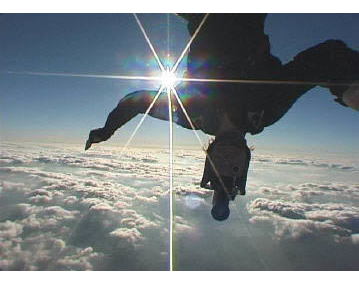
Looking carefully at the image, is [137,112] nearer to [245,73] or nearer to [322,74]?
[245,73]

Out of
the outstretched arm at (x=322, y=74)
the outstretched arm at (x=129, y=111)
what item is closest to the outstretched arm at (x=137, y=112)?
the outstretched arm at (x=129, y=111)

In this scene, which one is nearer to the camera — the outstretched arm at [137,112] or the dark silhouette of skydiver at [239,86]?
the dark silhouette of skydiver at [239,86]

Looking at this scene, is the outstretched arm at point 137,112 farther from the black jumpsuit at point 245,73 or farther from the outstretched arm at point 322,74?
the outstretched arm at point 322,74

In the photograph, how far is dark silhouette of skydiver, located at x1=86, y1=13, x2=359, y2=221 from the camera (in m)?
2.98

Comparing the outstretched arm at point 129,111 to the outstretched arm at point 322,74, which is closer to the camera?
the outstretched arm at point 322,74

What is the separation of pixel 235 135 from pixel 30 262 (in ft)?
518

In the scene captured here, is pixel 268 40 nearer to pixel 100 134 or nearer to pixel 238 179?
pixel 238 179

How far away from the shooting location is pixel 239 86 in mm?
3113

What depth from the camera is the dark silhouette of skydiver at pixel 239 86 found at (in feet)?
9.78

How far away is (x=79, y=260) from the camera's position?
145750mm

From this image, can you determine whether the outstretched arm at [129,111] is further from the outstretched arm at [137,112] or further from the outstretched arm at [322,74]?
the outstretched arm at [322,74]

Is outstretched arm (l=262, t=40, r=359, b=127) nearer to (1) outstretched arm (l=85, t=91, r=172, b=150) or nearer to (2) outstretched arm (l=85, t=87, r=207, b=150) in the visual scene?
(2) outstretched arm (l=85, t=87, r=207, b=150)

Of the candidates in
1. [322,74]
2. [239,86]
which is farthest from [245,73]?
[322,74]
